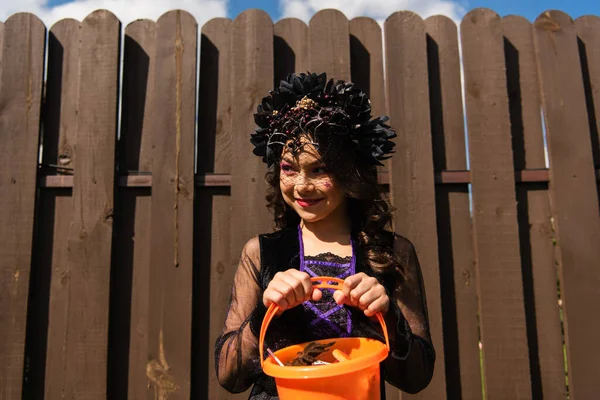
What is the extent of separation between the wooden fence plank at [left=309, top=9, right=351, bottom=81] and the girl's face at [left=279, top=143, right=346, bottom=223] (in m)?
1.26

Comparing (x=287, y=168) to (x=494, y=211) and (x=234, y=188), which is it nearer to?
(x=234, y=188)

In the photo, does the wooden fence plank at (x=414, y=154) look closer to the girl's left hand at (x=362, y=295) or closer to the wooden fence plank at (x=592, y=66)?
the wooden fence plank at (x=592, y=66)

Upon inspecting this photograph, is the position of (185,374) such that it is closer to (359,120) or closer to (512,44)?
(359,120)

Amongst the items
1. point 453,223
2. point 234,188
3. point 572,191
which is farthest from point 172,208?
point 572,191

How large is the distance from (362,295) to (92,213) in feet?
6.15

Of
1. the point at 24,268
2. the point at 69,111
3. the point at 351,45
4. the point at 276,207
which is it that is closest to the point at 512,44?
the point at 351,45

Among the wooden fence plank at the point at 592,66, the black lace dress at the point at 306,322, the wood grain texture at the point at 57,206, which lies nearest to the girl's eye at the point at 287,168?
the black lace dress at the point at 306,322

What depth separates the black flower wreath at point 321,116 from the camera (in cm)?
145

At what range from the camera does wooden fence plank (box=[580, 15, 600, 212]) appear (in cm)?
259

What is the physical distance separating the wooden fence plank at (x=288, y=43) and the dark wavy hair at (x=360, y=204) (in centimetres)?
119

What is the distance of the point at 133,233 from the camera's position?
8.35 ft

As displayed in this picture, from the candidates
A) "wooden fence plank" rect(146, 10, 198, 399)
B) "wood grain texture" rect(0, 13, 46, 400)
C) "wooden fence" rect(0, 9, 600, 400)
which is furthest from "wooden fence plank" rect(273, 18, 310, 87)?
"wood grain texture" rect(0, 13, 46, 400)

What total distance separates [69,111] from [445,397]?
2.54 metres

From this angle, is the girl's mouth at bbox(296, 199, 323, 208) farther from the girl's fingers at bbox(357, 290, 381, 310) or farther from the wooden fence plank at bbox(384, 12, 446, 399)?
the wooden fence plank at bbox(384, 12, 446, 399)
